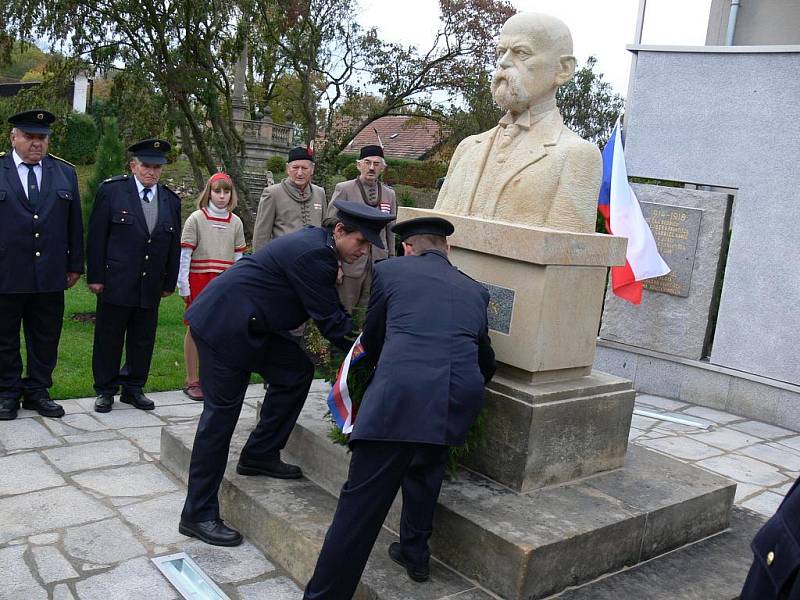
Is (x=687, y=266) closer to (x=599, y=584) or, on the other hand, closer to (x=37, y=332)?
(x=599, y=584)

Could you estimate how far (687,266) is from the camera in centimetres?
812

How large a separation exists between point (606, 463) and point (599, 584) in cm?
84

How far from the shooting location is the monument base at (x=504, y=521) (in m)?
3.48

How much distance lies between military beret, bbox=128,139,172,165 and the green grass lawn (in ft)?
6.37

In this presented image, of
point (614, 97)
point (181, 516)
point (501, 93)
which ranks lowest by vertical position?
point (181, 516)

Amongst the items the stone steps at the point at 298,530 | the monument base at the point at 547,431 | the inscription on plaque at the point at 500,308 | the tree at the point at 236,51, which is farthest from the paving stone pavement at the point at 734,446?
the tree at the point at 236,51

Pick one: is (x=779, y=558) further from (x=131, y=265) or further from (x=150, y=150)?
(x=150, y=150)

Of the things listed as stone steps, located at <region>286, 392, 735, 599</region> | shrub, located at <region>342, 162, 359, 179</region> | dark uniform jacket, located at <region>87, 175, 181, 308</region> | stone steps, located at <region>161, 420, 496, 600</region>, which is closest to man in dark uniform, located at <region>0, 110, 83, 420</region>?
dark uniform jacket, located at <region>87, 175, 181, 308</region>

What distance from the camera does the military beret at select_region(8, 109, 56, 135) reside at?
5.53m

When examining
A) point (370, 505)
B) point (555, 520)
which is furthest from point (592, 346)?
point (370, 505)

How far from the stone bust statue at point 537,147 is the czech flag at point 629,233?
10.1 ft

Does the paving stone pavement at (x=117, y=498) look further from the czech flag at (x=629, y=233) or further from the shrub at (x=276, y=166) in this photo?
the shrub at (x=276, y=166)

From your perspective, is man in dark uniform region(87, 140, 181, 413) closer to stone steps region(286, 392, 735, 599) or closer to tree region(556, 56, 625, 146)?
stone steps region(286, 392, 735, 599)

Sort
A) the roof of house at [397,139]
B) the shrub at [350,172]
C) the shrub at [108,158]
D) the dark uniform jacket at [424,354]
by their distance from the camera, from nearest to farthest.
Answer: the dark uniform jacket at [424,354], the shrub at [108,158], the shrub at [350,172], the roof of house at [397,139]
